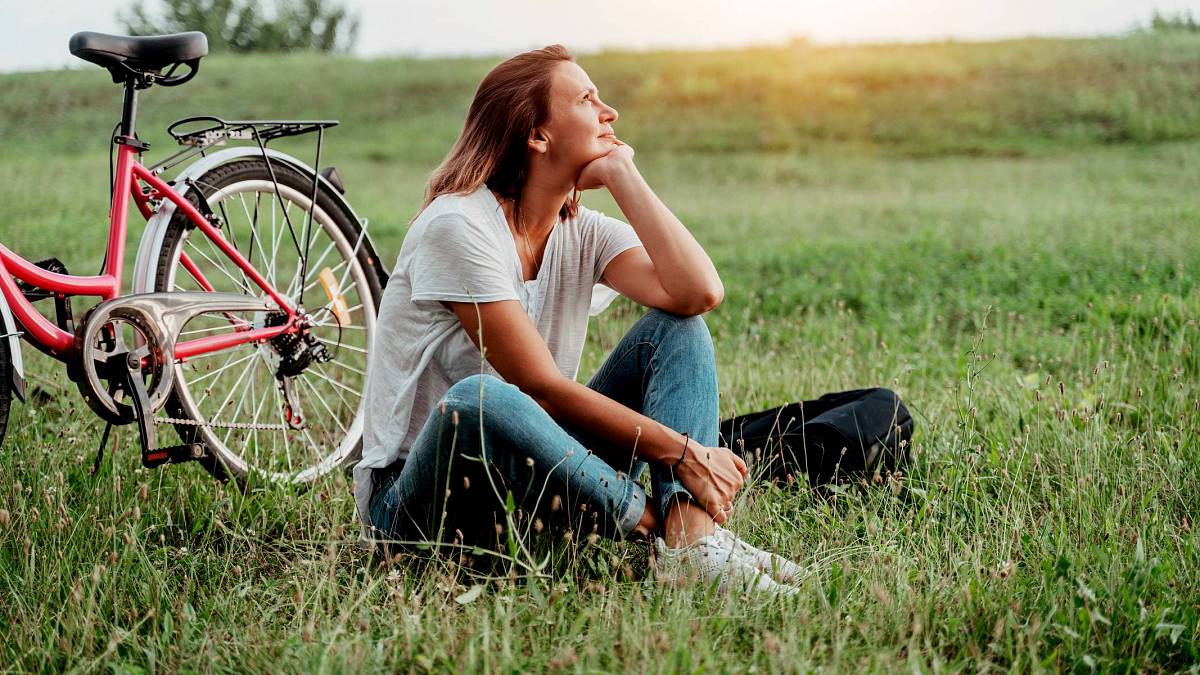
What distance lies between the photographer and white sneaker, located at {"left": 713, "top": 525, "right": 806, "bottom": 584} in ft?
8.23

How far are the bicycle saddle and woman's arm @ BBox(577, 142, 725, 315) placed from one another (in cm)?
127

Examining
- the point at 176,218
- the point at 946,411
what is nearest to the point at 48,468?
the point at 176,218

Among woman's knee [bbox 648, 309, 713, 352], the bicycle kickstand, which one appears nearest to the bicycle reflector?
the bicycle kickstand

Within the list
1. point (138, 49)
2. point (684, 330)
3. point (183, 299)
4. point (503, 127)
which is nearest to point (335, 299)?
point (183, 299)

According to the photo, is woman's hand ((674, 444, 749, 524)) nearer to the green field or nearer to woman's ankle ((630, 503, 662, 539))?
woman's ankle ((630, 503, 662, 539))

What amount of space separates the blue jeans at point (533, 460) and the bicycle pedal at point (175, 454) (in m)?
0.54

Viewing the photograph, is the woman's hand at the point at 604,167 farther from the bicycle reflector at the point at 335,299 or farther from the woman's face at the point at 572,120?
the bicycle reflector at the point at 335,299

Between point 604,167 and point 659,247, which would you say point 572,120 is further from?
point 659,247

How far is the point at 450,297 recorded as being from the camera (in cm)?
266

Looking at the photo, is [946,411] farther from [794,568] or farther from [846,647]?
[846,647]

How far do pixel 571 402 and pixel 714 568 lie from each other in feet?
1.72

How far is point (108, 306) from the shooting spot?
2867 mm

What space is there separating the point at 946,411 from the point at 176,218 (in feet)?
8.51

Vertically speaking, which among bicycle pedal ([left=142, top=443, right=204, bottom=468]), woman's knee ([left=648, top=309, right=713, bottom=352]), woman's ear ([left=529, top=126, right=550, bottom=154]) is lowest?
bicycle pedal ([left=142, top=443, right=204, bottom=468])
